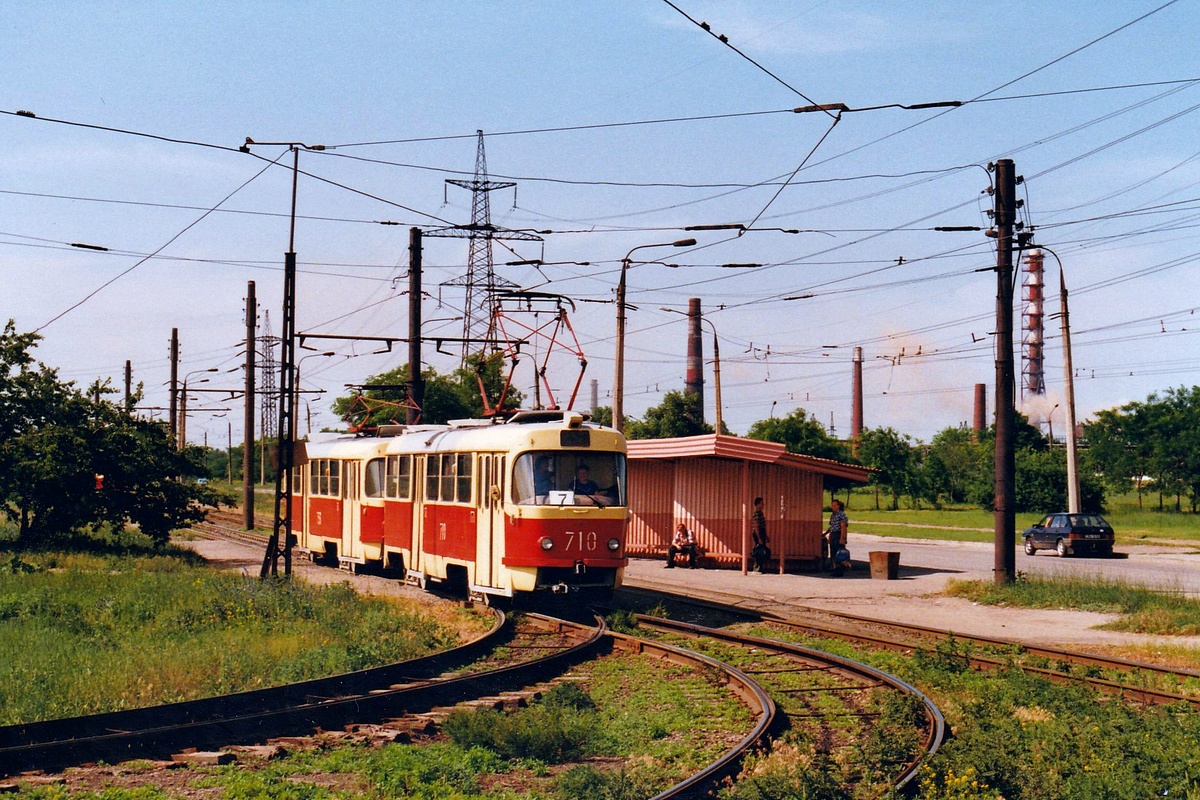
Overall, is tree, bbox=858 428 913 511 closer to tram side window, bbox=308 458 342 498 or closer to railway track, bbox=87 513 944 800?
tram side window, bbox=308 458 342 498

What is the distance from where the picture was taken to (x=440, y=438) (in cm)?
2072

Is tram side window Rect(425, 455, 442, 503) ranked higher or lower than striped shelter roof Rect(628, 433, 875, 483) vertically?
lower

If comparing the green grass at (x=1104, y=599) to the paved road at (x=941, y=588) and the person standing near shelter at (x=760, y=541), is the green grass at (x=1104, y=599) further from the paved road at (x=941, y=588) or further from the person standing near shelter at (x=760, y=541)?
the person standing near shelter at (x=760, y=541)

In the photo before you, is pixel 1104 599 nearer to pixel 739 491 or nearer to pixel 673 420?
pixel 739 491

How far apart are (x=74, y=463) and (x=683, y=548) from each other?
14.8m

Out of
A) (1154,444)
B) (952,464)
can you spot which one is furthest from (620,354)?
(952,464)

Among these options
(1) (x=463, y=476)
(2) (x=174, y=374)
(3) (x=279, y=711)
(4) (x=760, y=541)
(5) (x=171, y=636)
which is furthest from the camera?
(2) (x=174, y=374)

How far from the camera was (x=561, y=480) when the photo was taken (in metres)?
17.3

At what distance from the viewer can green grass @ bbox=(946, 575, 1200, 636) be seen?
58.1 ft

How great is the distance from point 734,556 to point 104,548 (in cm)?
1565

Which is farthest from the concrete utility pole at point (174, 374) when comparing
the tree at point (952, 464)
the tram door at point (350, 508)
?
the tree at point (952, 464)

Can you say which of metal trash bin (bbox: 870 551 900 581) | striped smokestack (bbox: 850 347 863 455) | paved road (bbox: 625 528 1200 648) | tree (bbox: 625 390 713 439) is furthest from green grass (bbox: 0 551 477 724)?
striped smokestack (bbox: 850 347 863 455)

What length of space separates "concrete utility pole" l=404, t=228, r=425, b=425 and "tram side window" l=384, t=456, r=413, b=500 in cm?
555

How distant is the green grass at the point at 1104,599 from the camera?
17703 mm
